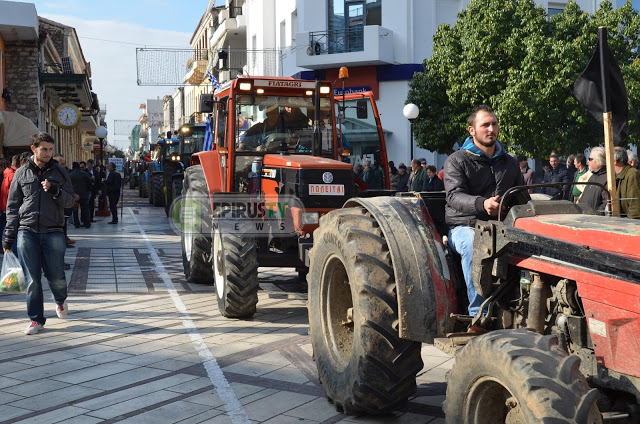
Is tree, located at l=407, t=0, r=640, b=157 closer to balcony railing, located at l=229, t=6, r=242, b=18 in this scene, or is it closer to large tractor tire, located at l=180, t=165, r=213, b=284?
large tractor tire, located at l=180, t=165, r=213, b=284

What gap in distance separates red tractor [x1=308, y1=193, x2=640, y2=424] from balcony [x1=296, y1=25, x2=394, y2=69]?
20972mm

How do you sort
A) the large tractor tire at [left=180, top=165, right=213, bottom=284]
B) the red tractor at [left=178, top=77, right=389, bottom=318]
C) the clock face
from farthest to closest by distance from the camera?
1. the clock face
2. the large tractor tire at [left=180, top=165, right=213, bottom=284]
3. the red tractor at [left=178, top=77, right=389, bottom=318]

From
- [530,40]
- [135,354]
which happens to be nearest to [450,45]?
[530,40]

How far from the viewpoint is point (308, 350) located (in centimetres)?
666

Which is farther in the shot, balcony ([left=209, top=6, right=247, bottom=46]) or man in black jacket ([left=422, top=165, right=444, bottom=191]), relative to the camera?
balcony ([left=209, top=6, right=247, bottom=46])

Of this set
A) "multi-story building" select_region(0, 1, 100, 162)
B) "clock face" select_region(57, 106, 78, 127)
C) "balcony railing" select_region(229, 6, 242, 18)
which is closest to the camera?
"multi-story building" select_region(0, 1, 100, 162)

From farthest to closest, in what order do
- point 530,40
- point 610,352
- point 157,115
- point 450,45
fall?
point 157,115 → point 450,45 → point 530,40 → point 610,352

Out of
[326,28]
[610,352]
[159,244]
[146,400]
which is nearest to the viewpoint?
[610,352]

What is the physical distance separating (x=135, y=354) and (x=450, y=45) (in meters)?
17.8

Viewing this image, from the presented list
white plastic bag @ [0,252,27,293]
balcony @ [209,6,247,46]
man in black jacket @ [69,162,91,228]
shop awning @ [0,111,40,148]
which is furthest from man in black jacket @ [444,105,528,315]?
balcony @ [209,6,247,46]

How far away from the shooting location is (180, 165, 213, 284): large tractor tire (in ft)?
31.7

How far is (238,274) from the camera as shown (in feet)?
25.3

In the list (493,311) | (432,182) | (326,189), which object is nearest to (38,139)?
(326,189)

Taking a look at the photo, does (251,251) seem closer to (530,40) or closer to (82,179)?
(82,179)
